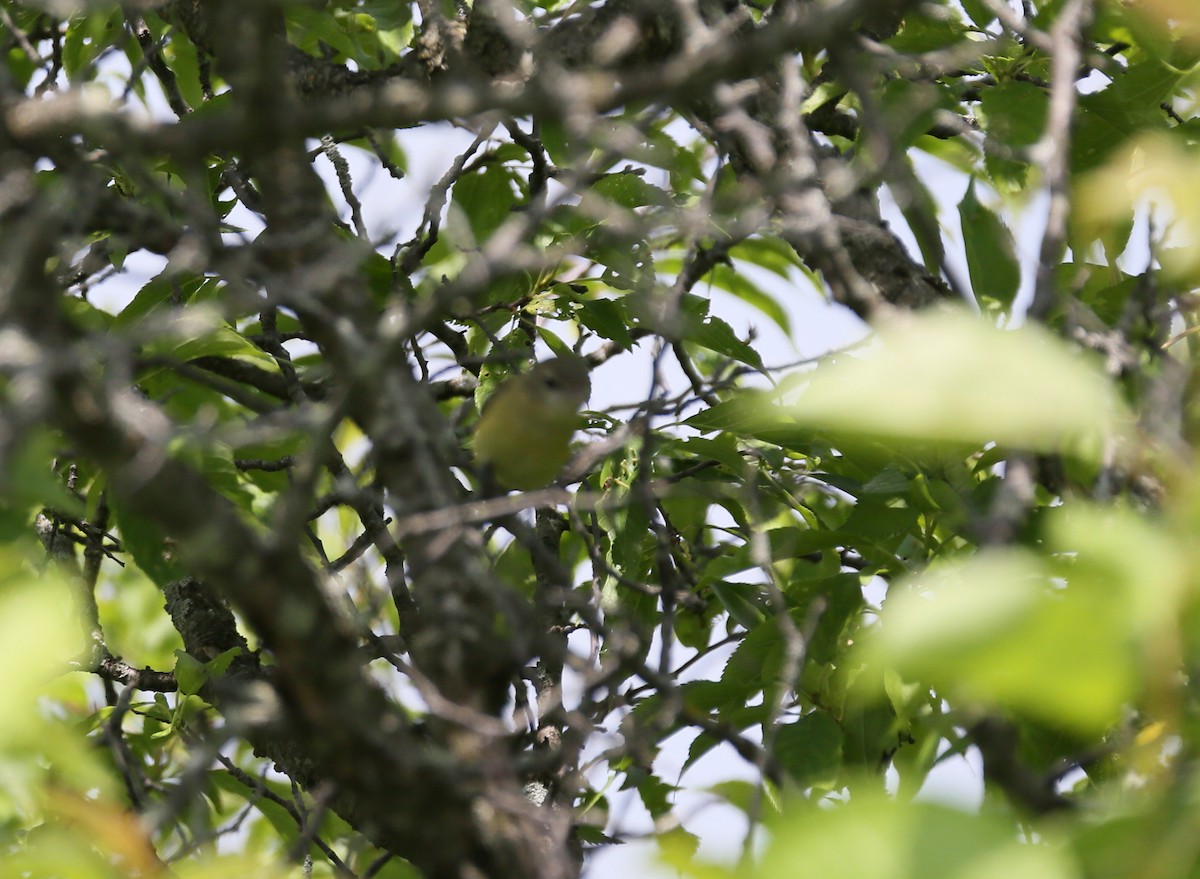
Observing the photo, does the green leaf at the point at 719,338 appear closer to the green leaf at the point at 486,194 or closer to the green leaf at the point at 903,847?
the green leaf at the point at 486,194

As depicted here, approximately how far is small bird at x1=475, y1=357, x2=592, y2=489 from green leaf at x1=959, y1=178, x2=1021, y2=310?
1.26 metres

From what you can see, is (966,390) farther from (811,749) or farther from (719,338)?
(719,338)

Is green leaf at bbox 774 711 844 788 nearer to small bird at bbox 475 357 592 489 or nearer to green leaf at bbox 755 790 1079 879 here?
small bird at bbox 475 357 592 489

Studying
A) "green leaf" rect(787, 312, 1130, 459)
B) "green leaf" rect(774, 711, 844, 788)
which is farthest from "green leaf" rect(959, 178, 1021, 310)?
"green leaf" rect(787, 312, 1130, 459)

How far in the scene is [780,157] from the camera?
2381 millimetres

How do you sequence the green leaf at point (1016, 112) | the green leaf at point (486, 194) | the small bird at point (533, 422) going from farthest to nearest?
the green leaf at point (486, 194), the small bird at point (533, 422), the green leaf at point (1016, 112)

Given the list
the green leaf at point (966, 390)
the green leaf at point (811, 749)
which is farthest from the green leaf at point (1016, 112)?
the green leaf at point (966, 390)

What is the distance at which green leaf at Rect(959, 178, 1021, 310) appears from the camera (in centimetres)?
221

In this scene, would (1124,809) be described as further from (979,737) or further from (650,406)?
(650,406)

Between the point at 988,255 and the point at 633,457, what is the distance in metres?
0.97

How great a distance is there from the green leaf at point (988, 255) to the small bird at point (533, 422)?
1.26 meters

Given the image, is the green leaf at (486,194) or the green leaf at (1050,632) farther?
the green leaf at (486,194)

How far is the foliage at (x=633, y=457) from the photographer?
891mm

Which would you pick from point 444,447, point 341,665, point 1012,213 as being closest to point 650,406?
point 444,447
